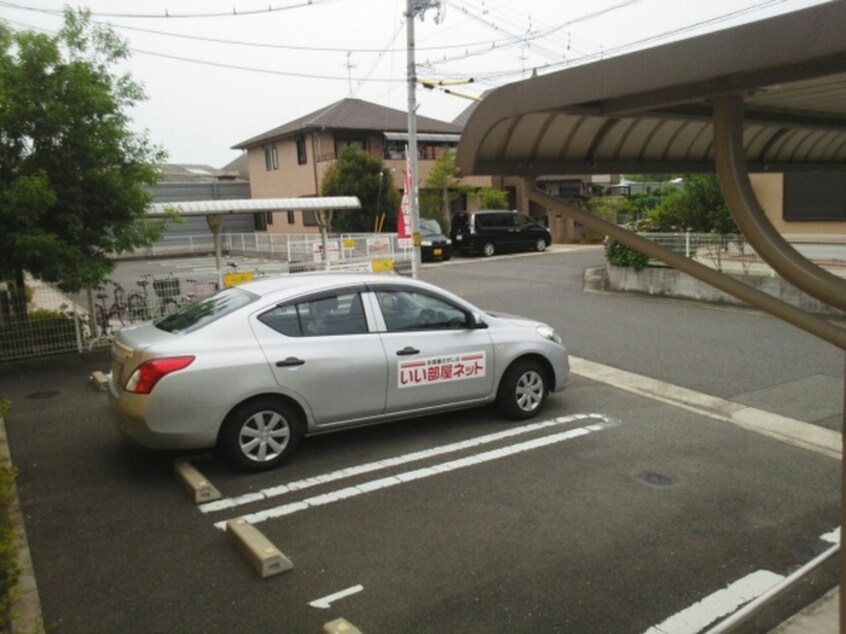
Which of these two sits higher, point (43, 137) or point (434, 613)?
point (43, 137)

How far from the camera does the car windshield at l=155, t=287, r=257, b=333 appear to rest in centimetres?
532

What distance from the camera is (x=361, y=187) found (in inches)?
984

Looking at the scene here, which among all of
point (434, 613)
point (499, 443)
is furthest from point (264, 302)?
point (434, 613)

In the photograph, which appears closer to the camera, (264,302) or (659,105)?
(659,105)

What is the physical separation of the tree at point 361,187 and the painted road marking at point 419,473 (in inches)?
782

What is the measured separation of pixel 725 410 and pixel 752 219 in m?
5.12

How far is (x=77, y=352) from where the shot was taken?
31.5 feet

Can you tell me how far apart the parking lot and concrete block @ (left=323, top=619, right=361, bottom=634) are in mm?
248

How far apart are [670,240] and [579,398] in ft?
25.3

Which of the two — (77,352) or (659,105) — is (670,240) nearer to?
(77,352)

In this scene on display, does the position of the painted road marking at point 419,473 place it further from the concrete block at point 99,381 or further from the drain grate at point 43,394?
the drain grate at point 43,394

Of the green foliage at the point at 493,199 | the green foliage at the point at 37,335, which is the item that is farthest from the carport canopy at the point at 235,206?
the green foliage at the point at 493,199

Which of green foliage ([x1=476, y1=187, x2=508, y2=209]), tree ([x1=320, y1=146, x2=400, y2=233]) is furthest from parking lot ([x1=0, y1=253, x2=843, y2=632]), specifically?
green foliage ([x1=476, y1=187, x2=508, y2=209])

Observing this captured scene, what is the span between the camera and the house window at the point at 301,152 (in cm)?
3078
